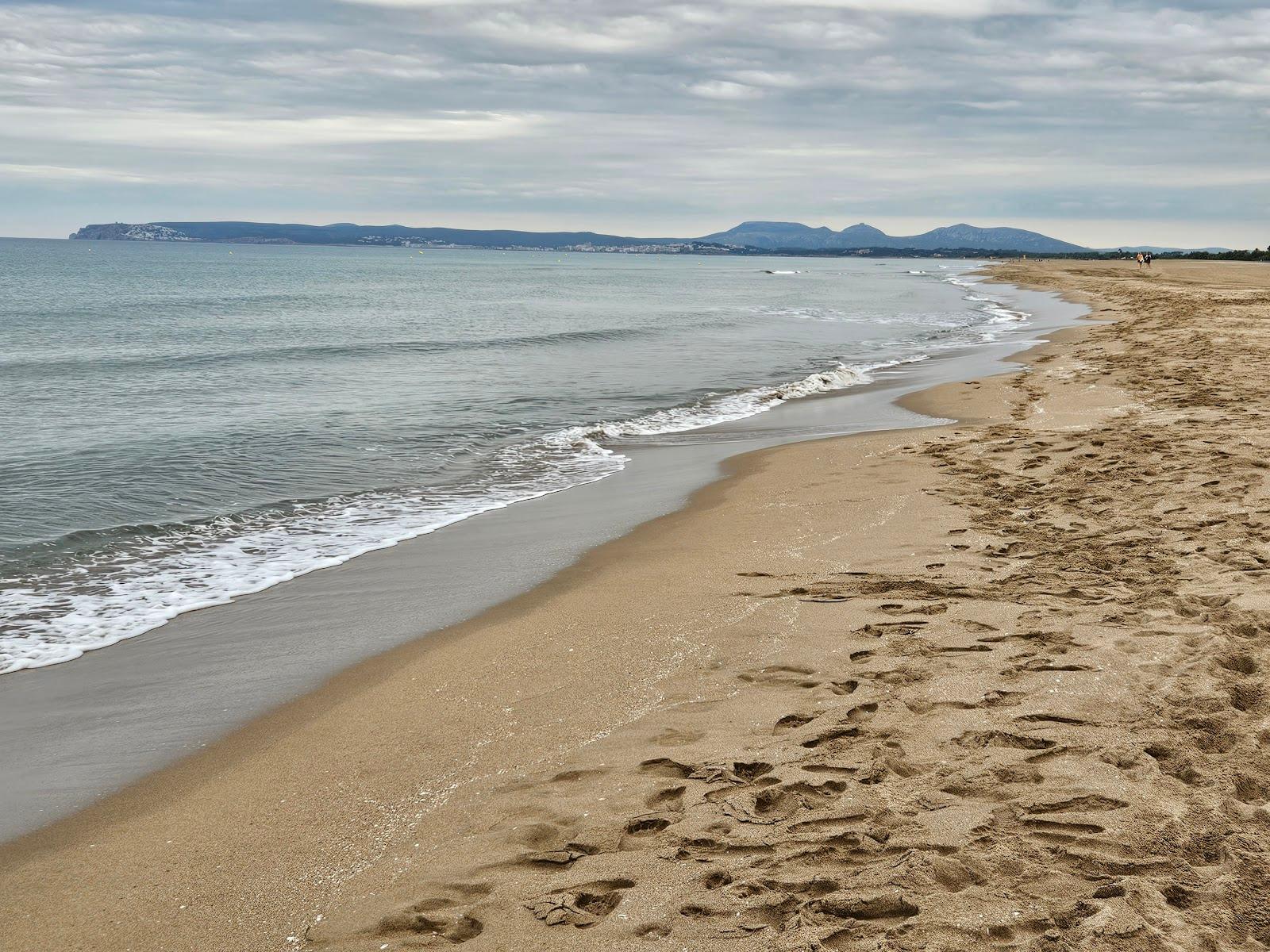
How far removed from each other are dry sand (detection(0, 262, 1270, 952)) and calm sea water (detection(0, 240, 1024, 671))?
9.92ft

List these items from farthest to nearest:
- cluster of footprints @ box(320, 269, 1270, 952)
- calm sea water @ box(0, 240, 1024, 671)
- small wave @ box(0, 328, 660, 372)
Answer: small wave @ box(0, 328, 660, 372)
calm sea water @ box(0, 240, 1024, 671)
cluster of footprints @ box(320, 269, 1270, 952)

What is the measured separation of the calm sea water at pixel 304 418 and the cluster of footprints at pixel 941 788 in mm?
4545

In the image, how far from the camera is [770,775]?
3961mm

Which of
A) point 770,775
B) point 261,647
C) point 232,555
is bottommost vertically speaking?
point 261,647

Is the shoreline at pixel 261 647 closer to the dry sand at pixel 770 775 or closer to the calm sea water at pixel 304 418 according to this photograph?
the dry sand at pixel 770 775

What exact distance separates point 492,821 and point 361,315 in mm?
41450

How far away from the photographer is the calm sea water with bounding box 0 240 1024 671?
8273 mm

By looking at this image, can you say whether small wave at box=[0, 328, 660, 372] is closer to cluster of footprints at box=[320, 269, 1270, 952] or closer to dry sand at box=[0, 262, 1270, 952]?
dry sand at box=[0, 262, 1270, 952]

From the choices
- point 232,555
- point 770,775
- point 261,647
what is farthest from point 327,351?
point 770,775

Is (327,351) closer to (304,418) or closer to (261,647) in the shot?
(304,418)

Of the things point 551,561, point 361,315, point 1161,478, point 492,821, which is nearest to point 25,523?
point 551,561

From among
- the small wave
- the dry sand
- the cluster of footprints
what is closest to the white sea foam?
the dry sand

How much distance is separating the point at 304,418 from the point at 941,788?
1435 cm

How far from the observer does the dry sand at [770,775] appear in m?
3.11
